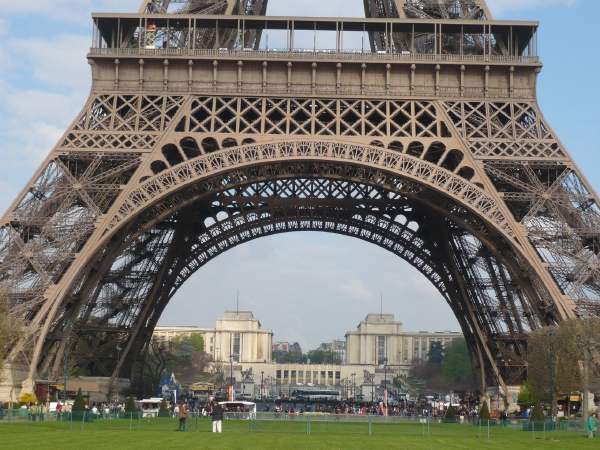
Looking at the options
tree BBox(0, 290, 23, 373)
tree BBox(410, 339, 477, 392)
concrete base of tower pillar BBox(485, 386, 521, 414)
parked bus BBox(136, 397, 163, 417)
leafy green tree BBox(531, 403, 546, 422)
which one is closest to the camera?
tree BBox(0, 290, 23, 373)

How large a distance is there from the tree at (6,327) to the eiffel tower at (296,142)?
91 centimetres

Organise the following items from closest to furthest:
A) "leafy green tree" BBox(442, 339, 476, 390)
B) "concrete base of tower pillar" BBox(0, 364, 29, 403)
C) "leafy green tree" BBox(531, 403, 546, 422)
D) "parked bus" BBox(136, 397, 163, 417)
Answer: "concrete base of tower pillar" BBox(0, 364, 29, 403)
"leafy green tree" BBox(531, 403, 546, 422)
"parked bus" BBox(136, 397, 163, 417)
"leafy green tree" BBox(442, 339, 476, 390)

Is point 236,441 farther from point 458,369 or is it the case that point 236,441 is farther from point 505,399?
Result: point 458,369

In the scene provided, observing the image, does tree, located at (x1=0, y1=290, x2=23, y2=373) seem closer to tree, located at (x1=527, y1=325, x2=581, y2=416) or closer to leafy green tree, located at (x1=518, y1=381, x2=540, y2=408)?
tree, located at (x1=527, y1=325, x2=581, y2=416)

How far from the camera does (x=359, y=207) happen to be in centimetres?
7050

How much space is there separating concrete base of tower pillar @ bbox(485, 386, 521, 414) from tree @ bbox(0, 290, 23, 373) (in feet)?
101

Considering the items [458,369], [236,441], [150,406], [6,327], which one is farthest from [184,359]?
[236,441]

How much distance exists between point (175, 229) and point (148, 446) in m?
37.0

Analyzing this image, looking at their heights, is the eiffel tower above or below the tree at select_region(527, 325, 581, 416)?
above

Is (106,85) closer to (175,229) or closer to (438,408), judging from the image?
(175,229)

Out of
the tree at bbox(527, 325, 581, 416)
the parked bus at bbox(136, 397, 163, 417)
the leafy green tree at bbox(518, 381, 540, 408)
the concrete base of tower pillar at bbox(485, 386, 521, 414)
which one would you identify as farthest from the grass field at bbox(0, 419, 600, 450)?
the parked bus at bbox(136, 397, 163, 417)

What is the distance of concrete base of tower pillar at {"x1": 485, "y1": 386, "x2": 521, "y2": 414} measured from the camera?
64250 millimetres

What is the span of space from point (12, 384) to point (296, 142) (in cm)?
1869

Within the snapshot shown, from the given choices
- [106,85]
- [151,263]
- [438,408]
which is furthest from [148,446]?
[438,408]
